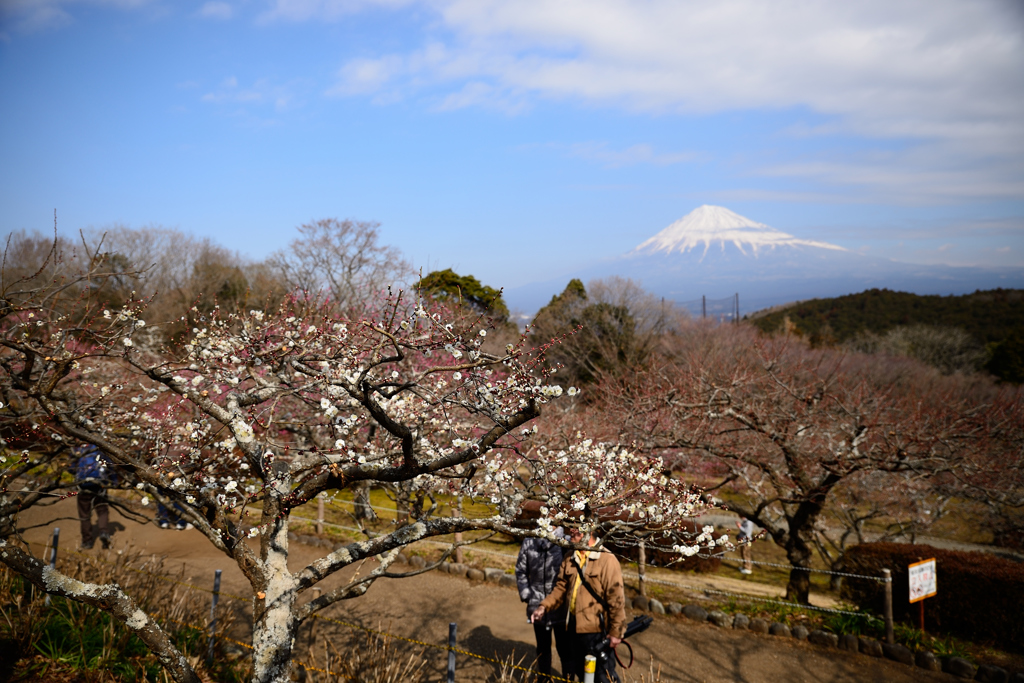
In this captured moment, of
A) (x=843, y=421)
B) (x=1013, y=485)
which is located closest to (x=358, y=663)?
(x=843, y=421)

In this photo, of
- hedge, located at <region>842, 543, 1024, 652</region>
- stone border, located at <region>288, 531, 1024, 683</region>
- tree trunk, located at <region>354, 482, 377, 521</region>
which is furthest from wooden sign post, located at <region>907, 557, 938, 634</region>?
tree trunk, located at <region>354, 482, 377, 521</region>

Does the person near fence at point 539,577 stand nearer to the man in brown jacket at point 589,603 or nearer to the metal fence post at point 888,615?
the man in brown jacket at point 589,603

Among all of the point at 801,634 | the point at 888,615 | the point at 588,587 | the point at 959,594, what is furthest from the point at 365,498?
the point at 959,594

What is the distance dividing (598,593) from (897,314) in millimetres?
52343

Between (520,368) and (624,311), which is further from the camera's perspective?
(624,311)

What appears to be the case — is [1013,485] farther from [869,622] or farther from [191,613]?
[191,613]

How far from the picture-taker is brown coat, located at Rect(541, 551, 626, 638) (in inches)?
179

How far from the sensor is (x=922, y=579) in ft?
22.5

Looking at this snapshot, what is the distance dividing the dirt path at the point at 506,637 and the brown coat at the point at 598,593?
1.05 m

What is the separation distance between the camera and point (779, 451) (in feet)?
27.9

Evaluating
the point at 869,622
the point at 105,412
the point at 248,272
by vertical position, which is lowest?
the point at 869,622

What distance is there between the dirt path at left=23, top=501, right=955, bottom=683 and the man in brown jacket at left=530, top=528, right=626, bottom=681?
85 centimetres

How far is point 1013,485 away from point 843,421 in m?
2.42

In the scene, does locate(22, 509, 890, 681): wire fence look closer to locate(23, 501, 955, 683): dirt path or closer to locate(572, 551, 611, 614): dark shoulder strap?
locate(23, 501, 955, 683): dirt path
